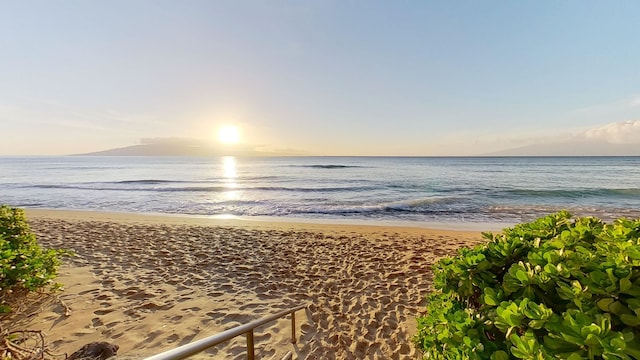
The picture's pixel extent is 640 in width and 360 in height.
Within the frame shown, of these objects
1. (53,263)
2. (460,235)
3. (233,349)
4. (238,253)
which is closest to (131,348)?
(233,349)

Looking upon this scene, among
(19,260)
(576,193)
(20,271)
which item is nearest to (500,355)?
(20,271)

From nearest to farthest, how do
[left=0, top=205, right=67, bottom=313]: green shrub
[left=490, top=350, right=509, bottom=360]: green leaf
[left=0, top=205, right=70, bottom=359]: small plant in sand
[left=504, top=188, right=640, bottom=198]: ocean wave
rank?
[left=490, top=350, right=509, bottom=360]: green leaf < [left=0, top=205, right=70, bottom=359]: small plant in sand < [left=0, top=205, right=67, bottom=313]: green shrub < [left=504, top=188, right=640, bottom=198]: ocean wave

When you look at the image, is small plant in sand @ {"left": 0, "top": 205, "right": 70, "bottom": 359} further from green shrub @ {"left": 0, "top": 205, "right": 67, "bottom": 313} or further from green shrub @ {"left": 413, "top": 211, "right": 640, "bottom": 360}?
green shrub @ {"left": 413, "top": 211, "right": 640, "bottom": 360}

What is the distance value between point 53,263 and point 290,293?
3.68 metres

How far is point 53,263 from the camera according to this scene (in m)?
4.52

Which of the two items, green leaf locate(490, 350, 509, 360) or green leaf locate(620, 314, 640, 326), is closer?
green leaf locate(620, 314, 640, 326)

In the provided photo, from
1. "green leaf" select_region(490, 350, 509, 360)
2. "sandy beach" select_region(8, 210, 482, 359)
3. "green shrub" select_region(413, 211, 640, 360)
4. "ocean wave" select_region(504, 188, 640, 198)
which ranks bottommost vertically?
"ocean wave" select_region(504, 188, 640, 198)

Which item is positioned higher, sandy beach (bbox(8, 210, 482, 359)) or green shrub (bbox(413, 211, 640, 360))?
green shrub (bbox(413, 211, 640, 360))

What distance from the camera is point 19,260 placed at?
13.5 ft

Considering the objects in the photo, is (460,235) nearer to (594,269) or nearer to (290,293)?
(290,293)

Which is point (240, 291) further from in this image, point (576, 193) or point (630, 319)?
point (576, 193)

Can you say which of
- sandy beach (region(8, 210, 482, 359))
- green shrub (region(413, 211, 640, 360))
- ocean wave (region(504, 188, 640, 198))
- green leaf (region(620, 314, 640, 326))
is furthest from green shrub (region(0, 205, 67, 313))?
ocean wave (region(504, 188, 640, 198))

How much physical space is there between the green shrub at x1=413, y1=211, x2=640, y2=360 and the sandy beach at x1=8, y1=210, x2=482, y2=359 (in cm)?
232

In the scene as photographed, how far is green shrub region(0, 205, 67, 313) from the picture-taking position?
12.3 ft
